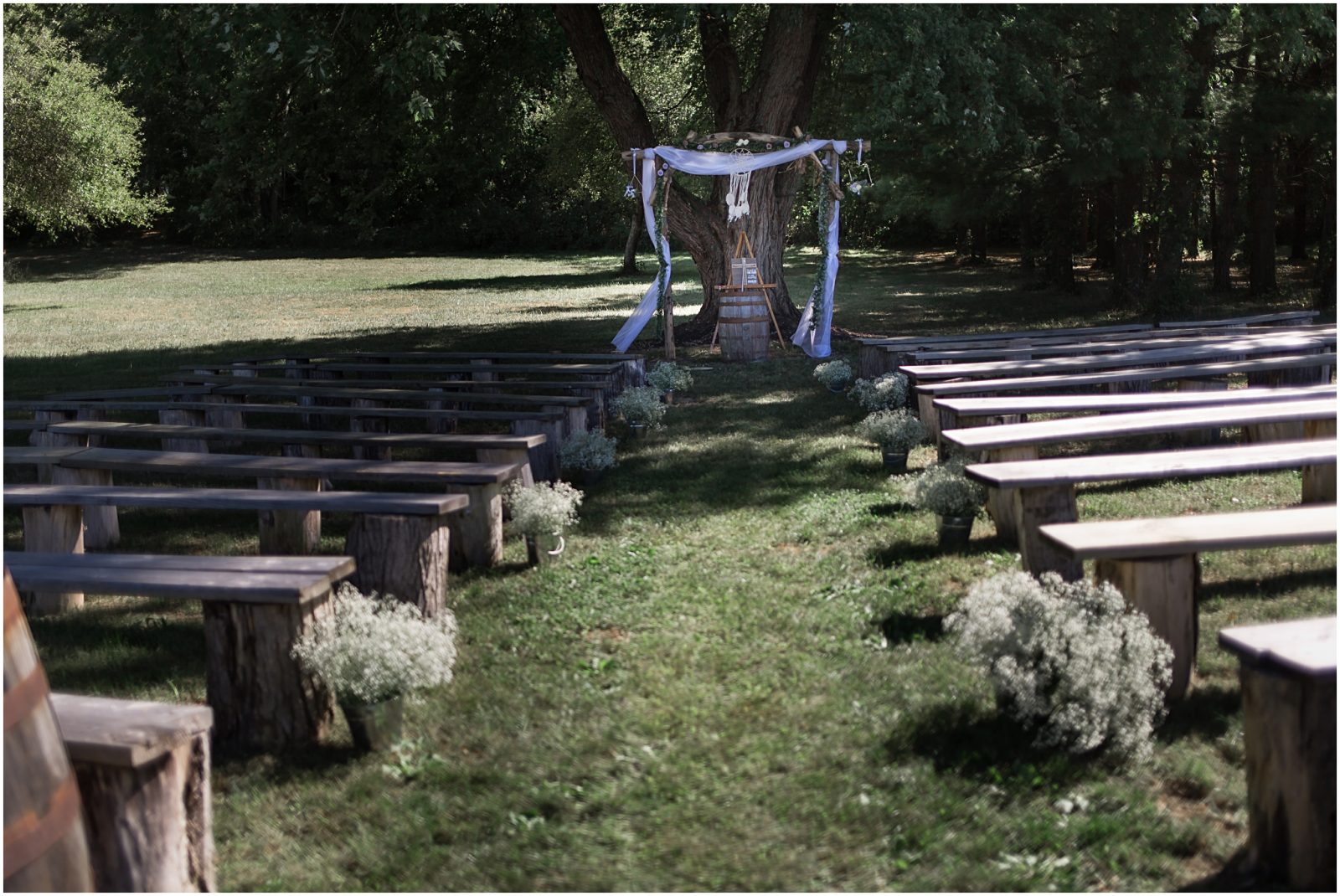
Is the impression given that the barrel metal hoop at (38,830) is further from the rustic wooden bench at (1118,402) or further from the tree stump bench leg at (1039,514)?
the rustic wooden bench at (1118,402)

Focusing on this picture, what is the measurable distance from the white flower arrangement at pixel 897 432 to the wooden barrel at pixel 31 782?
20.4ft

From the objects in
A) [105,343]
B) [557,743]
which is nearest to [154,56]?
[105,343]

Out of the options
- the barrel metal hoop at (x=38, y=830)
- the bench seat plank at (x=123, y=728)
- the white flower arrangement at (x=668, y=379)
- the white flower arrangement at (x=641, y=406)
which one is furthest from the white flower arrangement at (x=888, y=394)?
the barrel metal hoop at (x=38, y=830)

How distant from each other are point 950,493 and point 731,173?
862cm

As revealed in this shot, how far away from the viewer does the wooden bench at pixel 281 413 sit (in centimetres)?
774

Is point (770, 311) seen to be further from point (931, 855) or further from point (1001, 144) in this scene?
point (931, 855)

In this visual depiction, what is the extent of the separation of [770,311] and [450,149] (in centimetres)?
570

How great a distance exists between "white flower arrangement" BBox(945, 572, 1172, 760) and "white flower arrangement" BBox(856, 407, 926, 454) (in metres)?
3.95

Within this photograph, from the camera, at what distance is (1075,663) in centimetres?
368

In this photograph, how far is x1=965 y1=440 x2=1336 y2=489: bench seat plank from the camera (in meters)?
4.99

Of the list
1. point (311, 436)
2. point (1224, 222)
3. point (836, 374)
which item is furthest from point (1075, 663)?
point (1224, 222)

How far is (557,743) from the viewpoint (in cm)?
408

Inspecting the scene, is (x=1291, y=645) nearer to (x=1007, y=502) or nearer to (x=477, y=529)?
(x=1007, y=502)

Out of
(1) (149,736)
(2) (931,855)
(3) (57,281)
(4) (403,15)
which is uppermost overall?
(4) (403,15)
